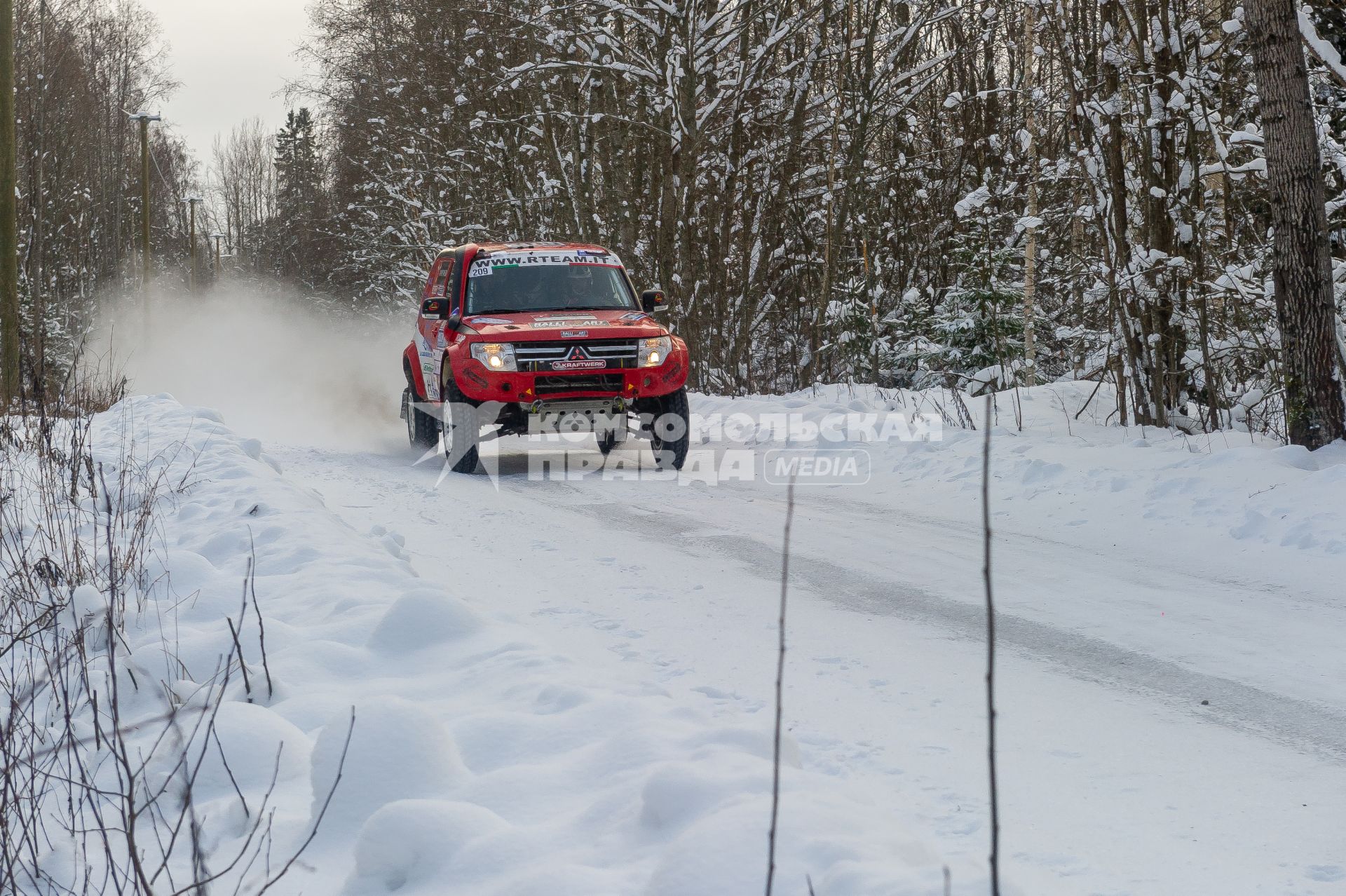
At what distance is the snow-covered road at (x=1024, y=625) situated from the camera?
3.23 meters

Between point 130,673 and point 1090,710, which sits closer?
point 130,673

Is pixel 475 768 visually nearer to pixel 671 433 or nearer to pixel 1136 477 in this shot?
pixel 1136 477

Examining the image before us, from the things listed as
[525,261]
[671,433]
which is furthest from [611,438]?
[525,261]

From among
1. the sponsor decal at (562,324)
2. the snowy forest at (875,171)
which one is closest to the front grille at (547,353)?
the sponsor decal at (562,324)

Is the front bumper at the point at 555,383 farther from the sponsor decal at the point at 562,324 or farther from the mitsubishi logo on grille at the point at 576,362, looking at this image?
the sponsor decal at the point at 562,324

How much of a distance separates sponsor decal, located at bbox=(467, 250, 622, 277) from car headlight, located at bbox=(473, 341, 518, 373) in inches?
56.9

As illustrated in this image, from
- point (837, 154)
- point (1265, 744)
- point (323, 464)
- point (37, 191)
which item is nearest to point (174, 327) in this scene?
point (37, 191)

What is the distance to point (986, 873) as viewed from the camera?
2.57m

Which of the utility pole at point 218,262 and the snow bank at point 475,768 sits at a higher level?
the utility pole at point 218,262

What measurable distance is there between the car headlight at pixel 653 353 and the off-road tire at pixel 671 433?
1.17 feet

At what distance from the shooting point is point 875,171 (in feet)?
70.4

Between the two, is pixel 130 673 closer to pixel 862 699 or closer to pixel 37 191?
pixel 862 699

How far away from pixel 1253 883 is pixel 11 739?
9.41 feet

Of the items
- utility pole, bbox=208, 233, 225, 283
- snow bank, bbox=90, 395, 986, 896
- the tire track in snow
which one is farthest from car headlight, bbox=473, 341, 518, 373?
utility pole, bbox=208, 233, 225, 283
